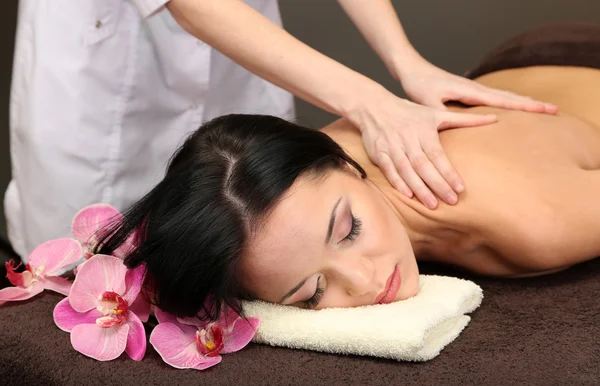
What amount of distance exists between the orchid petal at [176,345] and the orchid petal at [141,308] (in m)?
0.06

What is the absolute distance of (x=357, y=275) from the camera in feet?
3.68

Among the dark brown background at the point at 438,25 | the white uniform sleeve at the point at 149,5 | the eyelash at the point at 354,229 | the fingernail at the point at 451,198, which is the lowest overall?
the dark brown background at the point at 438,25

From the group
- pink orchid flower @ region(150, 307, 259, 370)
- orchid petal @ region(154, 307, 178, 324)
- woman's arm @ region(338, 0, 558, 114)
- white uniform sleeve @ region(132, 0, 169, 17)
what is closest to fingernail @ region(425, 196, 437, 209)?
woman's arm @ region(338, 0, 558, 114)

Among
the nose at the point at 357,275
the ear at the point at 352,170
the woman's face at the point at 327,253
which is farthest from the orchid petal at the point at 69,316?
the ear at the point at 352,170

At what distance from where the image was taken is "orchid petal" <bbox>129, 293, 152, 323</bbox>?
1.13 m

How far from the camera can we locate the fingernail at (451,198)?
1266 millimetres

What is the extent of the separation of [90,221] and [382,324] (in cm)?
55

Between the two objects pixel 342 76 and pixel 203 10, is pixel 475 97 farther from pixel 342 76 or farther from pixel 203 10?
pixel 203 10

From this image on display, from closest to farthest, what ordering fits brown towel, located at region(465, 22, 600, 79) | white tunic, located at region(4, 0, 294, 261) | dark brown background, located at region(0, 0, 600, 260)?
1. white tunic, located at region(4, 0, 294, 261)
2. brown towel, located at region(465, 22, 600, 79)
3. dark brown background, located at region(0, 0, 600, 260)

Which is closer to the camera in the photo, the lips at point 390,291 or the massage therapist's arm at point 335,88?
the lips at point 390,291

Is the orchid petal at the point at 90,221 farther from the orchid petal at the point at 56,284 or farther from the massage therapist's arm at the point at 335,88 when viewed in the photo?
the massage therapist's arm at the point at 335,88

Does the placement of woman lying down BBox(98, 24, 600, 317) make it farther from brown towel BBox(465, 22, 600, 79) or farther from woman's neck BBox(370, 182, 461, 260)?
brown towel BBox(465, 22, 600, 79)

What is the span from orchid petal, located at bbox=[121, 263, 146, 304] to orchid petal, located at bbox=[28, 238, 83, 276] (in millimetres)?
121

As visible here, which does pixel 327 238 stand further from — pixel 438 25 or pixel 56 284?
pixel 438 25
